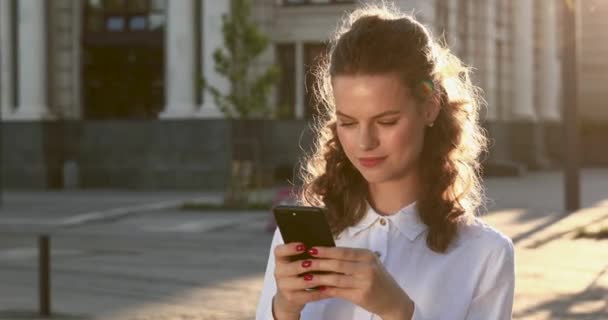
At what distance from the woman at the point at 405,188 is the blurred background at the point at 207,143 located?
666cm

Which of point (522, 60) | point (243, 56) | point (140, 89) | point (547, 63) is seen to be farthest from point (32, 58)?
point (547, 63)

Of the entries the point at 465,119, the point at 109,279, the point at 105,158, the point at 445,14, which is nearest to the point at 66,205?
the point at 105,158

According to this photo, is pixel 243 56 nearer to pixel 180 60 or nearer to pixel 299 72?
pixel 180 60

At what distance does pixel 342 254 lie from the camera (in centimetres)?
237

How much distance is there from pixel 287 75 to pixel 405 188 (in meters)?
31.0

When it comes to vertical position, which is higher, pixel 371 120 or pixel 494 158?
pixel 371 120

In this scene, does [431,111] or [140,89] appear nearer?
[431,111]

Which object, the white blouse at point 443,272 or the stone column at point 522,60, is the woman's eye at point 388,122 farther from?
the stone column at point 522,60

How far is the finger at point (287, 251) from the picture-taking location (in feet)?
7.88

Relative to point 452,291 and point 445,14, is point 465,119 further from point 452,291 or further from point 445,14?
point 445,14

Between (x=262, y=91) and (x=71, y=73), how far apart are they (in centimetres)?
1233

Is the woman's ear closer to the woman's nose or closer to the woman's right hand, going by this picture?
the woman's nose

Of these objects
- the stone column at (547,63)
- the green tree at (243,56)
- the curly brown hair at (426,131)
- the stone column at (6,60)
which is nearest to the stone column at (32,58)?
the stone column at (6,60)

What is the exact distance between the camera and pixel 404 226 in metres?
2.67
